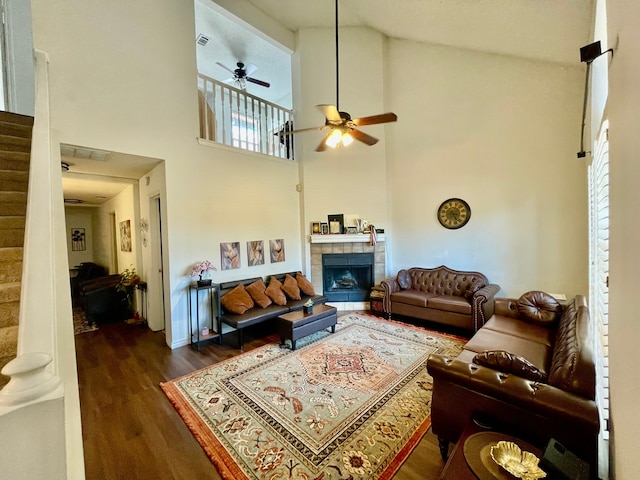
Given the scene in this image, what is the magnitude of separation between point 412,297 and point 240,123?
4.29 metres

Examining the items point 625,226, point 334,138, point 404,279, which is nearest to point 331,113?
point 334,138

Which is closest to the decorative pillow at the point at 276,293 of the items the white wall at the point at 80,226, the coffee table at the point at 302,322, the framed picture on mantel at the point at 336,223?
the coffee table at the point at 302,322

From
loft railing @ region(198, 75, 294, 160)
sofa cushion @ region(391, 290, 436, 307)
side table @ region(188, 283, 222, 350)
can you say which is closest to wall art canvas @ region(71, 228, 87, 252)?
loft railing @ region(198, 75, 294, 160)

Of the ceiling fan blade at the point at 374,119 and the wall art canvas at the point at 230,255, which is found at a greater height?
the ceiling fan blade at the point at 374,119

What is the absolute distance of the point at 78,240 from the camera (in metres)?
8.25

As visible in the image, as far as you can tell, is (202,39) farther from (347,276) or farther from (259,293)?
(347,276)

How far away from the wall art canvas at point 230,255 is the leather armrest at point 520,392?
11.0ft

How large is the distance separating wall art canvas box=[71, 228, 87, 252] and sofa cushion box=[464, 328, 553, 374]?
10444 mm

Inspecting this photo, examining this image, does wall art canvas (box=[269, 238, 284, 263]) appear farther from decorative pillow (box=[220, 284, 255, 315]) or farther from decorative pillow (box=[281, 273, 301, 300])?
decorative pillow (box=[220, 284, 255, 315])

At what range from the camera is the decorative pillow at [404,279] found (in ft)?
16.6

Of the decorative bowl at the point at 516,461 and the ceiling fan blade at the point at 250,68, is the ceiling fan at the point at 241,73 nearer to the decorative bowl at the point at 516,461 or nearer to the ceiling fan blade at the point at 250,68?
the ceiling fan blade at the point at 250,68

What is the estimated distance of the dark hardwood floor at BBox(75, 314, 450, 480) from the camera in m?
1.84

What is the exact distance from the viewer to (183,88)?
386 centimetres

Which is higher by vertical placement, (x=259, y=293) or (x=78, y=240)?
(x=78, y=240)
